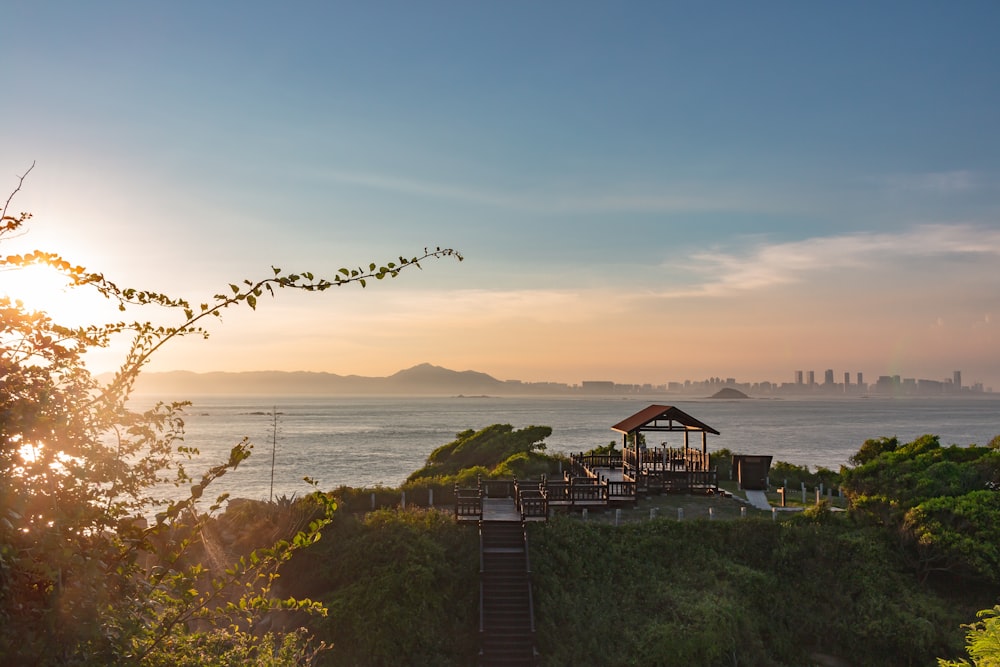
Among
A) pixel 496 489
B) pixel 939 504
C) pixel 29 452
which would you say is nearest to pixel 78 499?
pixel 29 452

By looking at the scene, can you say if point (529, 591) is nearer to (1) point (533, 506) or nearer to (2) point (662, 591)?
(2) point (662, 591)

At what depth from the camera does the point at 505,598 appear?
22.9 metres

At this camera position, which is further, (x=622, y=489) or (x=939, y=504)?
(x=622, y=489)

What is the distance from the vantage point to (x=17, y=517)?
398 cm

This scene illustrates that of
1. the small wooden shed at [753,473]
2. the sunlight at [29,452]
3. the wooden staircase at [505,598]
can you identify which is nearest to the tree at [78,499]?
the sunlight at [29,452]

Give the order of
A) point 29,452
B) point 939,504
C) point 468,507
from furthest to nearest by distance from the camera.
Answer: point 468,507 → point 939,504 → point 29,452

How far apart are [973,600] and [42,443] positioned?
29.0 meters

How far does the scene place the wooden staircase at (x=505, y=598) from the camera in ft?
69.6

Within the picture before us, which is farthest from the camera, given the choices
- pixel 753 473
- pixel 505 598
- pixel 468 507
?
pixel 753 473

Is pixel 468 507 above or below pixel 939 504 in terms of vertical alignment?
below

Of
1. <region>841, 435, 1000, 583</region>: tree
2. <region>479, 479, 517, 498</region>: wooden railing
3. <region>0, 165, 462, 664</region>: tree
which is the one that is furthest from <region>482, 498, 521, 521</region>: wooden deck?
<region>0, 165, 462, 664</region>: tree

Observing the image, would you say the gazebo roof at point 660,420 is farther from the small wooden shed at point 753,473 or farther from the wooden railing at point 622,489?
the wooden railing at point 622,489

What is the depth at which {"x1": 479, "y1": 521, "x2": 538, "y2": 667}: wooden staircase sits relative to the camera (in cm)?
2120

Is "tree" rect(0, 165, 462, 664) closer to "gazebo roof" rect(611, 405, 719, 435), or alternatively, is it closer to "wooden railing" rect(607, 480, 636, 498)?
"wooden railing" rect(607, 480, 636, 498)
